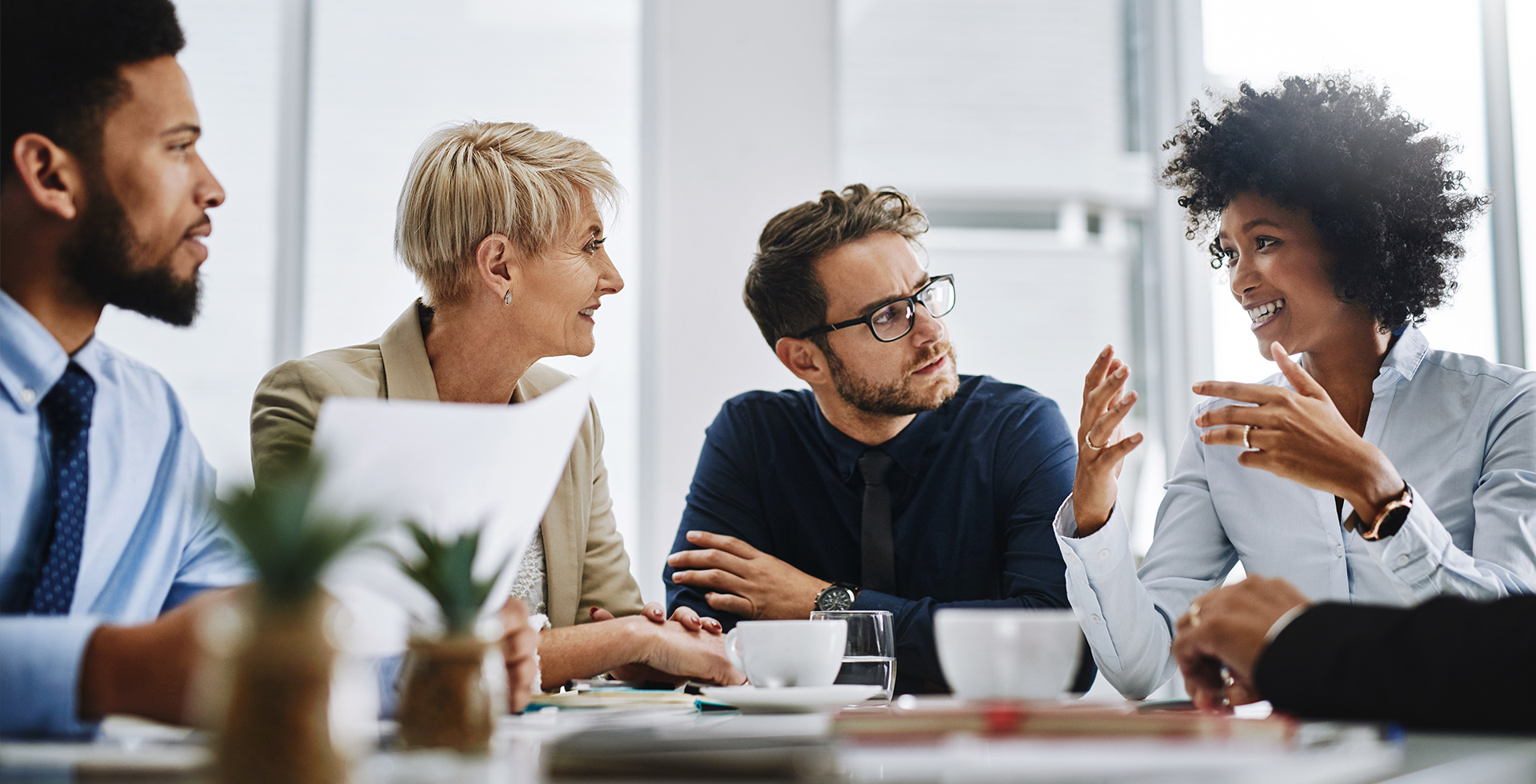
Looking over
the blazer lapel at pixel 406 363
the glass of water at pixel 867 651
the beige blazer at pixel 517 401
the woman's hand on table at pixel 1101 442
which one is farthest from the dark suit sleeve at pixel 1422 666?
the blazer lapel at pixel 406 363

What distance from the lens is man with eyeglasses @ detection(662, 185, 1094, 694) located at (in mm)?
1983

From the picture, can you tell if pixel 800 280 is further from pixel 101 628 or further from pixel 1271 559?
pixel 101 628

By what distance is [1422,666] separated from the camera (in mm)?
820

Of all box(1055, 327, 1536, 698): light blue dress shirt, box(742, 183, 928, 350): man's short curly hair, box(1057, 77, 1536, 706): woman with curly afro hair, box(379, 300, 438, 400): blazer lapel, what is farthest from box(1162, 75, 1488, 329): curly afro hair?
box(379, 300, 438, 400): blazer lapel

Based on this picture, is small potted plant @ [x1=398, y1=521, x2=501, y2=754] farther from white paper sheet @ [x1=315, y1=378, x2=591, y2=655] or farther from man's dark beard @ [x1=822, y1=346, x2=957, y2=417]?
man's dark beard @ [x1=822, y1=346, x2=957, y2=417]

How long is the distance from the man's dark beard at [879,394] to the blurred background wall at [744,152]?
1207 millimetres

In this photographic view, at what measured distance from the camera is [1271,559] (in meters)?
1.82

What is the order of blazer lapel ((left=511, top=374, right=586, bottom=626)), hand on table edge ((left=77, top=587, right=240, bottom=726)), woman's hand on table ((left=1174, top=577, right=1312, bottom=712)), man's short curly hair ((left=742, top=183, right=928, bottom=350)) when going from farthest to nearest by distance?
man's short curly hair ((left=742, top=183, right=928, bottom=350)) → blazer lapel ((left=511, top=374, right=586, bottom=626)) → woman's hand on table ((left=1174, top=577, right=1312, bottom=712)) → hand on table edge ((left=77, top=587, right=240, bottom=726))

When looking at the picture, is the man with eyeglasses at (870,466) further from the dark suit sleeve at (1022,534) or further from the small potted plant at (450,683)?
the small potted plant at (450,683)

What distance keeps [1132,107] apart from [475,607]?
12.7ft

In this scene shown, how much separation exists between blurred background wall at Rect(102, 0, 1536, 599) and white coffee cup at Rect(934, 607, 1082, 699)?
2.71 m

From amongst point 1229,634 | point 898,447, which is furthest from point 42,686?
point 898,447

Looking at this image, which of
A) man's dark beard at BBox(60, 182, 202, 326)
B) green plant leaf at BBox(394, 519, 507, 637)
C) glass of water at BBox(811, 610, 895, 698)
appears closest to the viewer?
green plant leaf at BBox(394, 519, 507, 637)

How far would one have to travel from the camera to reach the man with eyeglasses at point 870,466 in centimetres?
198
